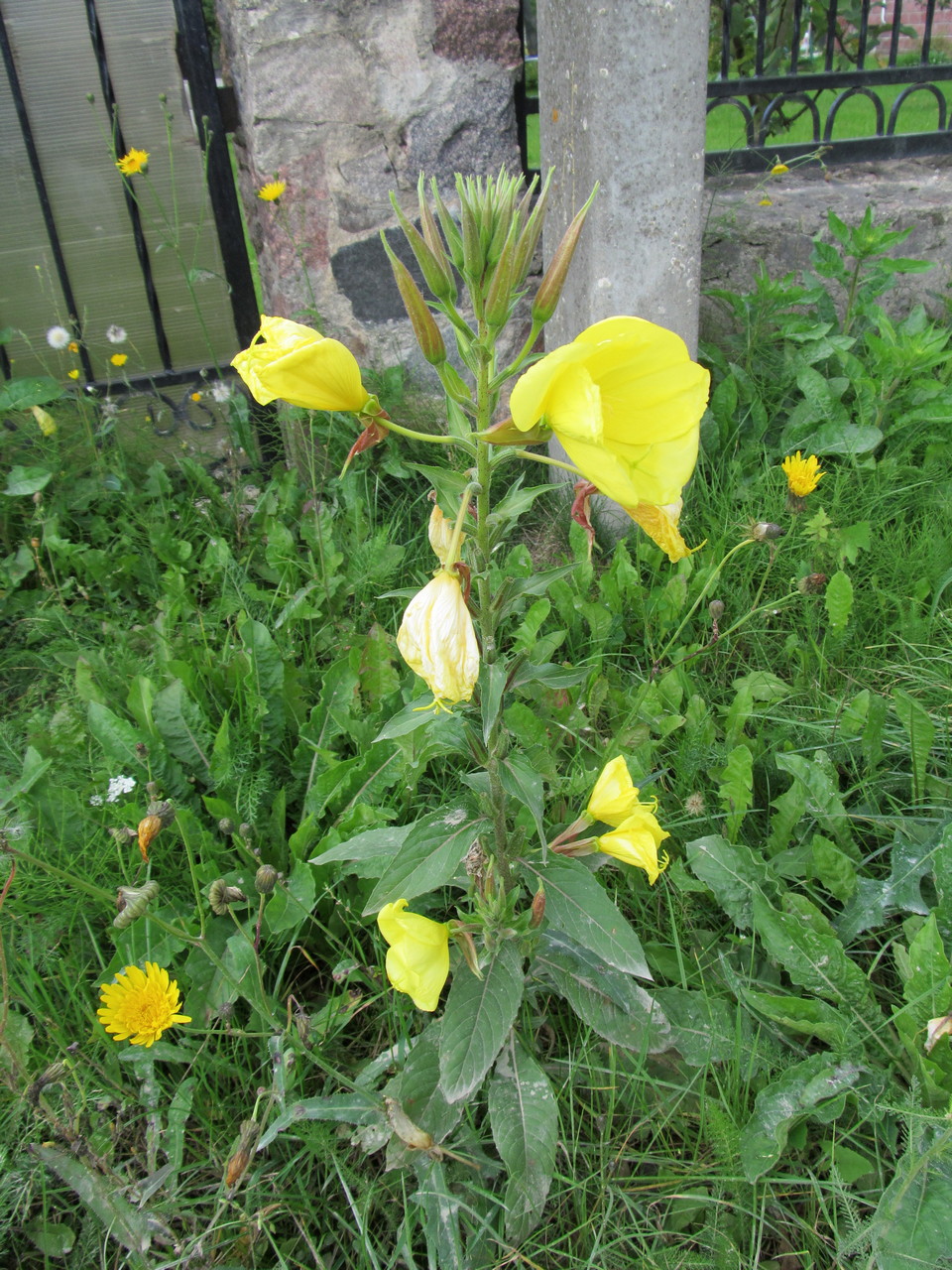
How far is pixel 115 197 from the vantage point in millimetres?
3008

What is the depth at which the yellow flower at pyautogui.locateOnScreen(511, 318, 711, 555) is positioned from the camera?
835mm

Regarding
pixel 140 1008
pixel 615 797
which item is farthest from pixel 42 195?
pixel 615 797

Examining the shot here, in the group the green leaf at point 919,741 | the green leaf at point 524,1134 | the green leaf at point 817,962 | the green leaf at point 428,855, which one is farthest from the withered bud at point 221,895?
the green leaf at point 919,741

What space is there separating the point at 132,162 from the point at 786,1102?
302 centimetres

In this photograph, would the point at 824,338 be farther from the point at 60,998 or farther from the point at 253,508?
the point at 60,998

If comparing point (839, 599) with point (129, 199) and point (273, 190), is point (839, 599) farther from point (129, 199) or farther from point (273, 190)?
point (129, 199)

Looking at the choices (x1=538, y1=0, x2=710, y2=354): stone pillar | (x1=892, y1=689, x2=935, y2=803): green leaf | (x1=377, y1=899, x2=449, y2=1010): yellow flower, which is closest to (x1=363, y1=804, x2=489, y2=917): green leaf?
(x1=377, y1=899, x2=449, y2=1010): yellow flower

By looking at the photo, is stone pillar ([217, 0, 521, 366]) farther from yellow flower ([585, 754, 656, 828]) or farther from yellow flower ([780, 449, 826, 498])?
yellow flower ([585, 754, 656, 828])

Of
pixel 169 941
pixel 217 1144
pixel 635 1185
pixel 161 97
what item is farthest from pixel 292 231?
pixel 635 1185

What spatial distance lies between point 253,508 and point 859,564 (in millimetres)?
1832

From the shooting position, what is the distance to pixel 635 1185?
1.29 metres

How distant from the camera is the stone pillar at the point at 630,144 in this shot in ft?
7.18

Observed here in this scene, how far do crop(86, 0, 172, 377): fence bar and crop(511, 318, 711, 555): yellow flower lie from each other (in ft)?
8.35

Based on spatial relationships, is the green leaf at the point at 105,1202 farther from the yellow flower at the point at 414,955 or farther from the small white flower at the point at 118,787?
the small white flower at the point at 118,787
